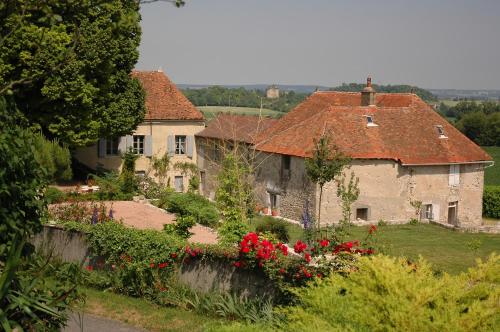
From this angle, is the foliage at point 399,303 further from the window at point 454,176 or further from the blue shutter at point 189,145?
the blue shutter at point 189,145

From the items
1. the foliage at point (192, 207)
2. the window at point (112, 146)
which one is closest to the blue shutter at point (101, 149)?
the window at point (112, 146)

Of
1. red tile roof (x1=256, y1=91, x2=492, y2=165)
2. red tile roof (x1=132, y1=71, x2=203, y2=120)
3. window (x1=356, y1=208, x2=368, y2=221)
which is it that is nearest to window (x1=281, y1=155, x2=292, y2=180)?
red tile roof (x1=256, y1=91, x2=492, y2=165)

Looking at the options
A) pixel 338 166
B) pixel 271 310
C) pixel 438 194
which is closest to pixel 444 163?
pixel 438 194

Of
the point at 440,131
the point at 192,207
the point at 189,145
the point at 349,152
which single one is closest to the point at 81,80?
the point at 192,207

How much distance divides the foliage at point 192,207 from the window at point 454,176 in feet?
53.0

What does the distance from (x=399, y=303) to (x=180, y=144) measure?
1254 inches

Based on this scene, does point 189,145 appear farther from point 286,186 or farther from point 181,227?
point 181,227

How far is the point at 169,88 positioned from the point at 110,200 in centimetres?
1506

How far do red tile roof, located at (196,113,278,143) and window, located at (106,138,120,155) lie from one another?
549 centimetres

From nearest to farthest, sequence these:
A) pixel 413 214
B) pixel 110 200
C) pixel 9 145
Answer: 1. pixel 9 145
2. pixel 110 200
3. pixel 413 214

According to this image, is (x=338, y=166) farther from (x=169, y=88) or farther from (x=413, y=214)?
(x=169, y=88)

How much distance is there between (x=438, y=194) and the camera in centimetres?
3344

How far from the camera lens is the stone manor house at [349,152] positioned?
31250mm

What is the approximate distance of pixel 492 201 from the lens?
4062 cm
